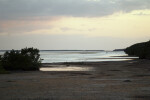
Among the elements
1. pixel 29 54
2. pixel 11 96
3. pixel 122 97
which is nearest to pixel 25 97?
pixel 11 96

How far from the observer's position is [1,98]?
1478cm

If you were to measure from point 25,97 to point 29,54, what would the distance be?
26.7 m

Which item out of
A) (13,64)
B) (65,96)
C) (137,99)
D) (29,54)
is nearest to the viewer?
(137,99)

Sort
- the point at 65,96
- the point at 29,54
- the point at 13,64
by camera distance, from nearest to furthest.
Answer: the point at 65,96, the point at 13,64, the point at 29,54

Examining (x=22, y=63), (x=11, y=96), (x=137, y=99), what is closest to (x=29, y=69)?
(x=22, y=63)

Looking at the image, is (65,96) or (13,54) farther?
(13,54)

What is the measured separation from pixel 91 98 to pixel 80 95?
1178mm

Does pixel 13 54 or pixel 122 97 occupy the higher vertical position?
pixel 13 54

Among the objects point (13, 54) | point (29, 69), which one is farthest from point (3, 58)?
point (29, 69)

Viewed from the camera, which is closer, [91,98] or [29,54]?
[91,98]

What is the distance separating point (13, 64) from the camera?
3803 centimetres

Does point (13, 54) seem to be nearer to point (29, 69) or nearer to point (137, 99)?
point (29, 69)

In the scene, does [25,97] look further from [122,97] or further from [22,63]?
[22,63]

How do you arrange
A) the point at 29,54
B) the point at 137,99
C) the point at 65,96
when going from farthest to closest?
the point at 29,54 → the point at 65,96 → the point at 137,99
